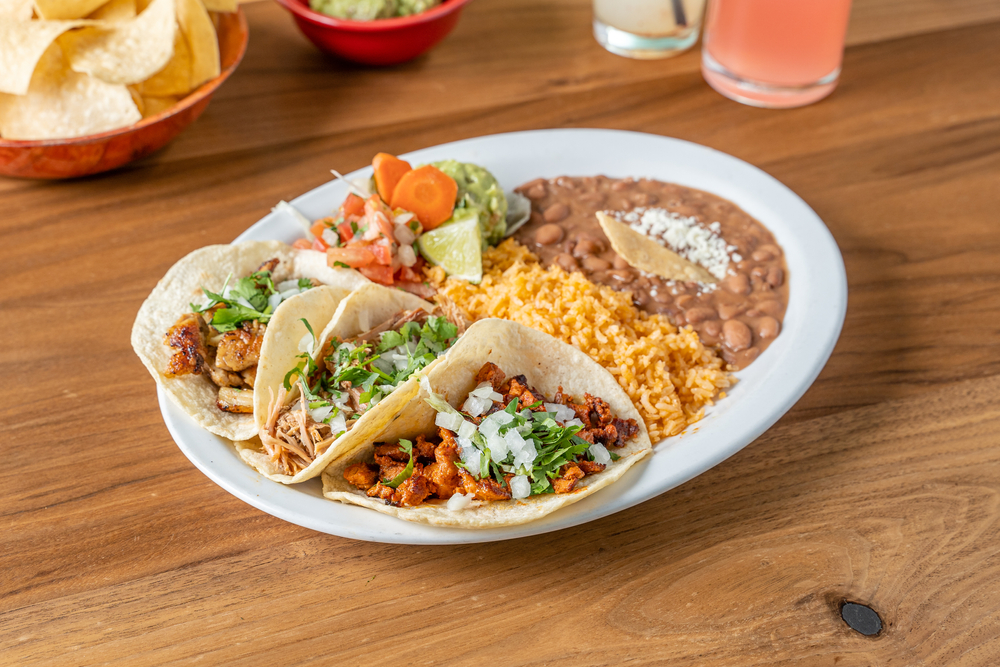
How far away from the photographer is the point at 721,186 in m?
2.70

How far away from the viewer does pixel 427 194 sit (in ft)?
8.30

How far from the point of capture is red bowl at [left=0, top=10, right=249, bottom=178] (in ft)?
8.56

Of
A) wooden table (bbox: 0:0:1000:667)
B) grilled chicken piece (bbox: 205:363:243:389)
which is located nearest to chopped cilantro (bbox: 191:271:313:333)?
grilled chicken piece (bbox: 205:363:243:389)

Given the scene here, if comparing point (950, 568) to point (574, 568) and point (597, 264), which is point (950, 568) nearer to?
point (574, 568)

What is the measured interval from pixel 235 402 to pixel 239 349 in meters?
0.16

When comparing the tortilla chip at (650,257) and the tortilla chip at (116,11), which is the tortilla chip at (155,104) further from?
the tortilla chip at (650,257)

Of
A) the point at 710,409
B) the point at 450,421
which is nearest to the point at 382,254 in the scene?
the point at 450,421

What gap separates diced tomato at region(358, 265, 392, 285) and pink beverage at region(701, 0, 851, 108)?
182 cm

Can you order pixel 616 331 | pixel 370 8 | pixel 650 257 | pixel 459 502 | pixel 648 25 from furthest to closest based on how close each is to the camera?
pixel 648 25 < pixel 370 8 < pixel 650 257 < pixel 616 331 < pixel 459 502

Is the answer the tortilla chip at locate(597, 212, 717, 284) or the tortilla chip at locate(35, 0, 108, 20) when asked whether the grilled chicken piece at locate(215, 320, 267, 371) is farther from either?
the tortilla chip at locate(35, 0, 108, 20)

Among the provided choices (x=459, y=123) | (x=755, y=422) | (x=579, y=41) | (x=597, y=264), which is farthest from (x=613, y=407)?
(x=579, y=41)

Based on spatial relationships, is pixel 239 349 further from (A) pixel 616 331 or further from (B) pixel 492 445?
(A) pixel 616 331

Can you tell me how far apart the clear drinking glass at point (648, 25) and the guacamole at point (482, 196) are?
1.39 m

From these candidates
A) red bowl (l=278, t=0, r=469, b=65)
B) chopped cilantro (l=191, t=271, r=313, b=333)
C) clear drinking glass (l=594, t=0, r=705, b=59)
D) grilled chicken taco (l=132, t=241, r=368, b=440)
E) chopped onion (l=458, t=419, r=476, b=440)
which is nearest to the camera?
chopped onion (l=458, t=419, r=476, b=440)
